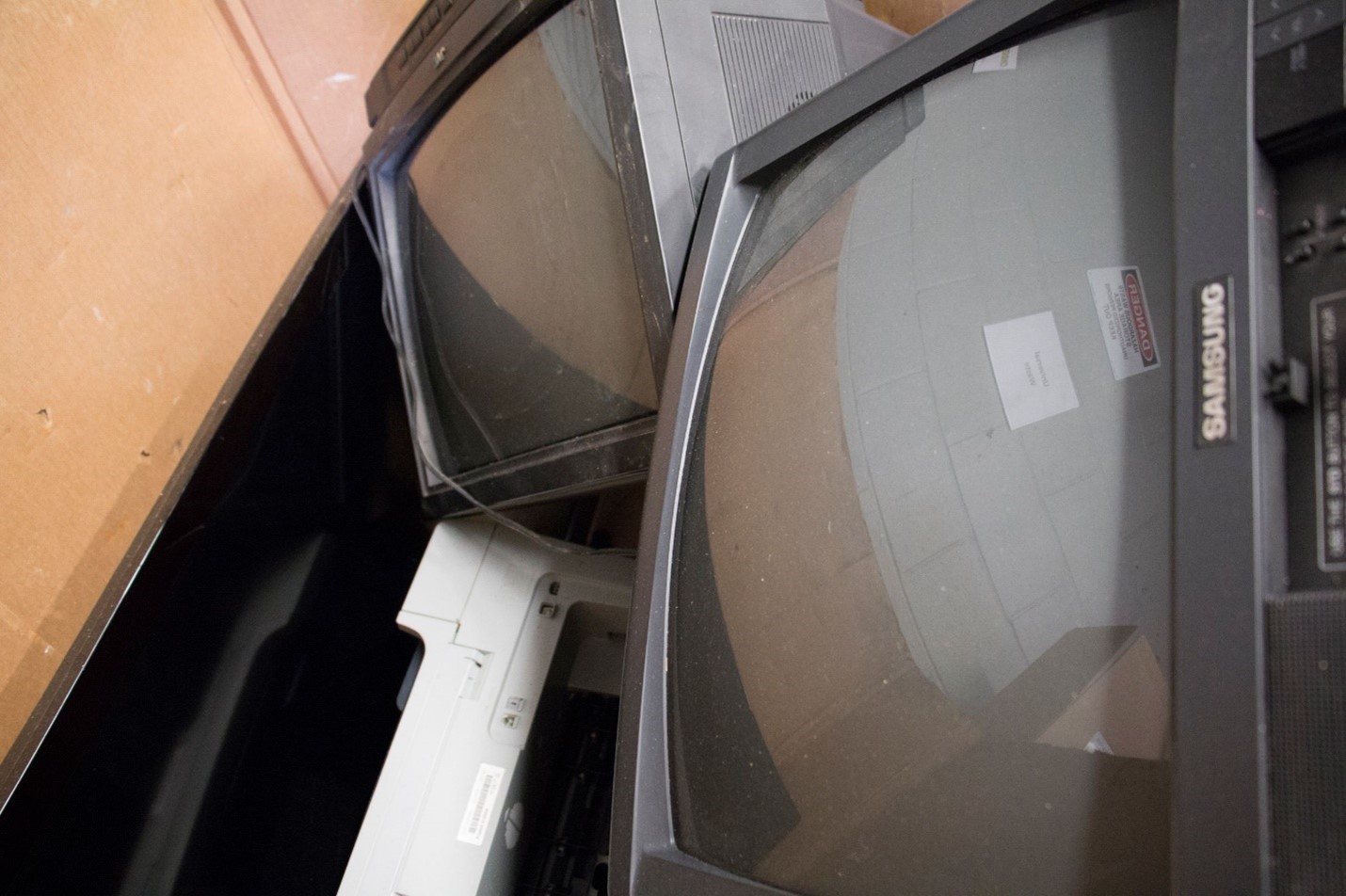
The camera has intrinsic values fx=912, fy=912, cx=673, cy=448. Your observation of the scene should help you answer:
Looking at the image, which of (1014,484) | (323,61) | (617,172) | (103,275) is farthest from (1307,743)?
(323,61)

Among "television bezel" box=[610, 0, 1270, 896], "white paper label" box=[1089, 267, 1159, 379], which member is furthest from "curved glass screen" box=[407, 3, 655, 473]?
"white paper label" box=[1089, 267, 1159, 379]

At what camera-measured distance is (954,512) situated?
2.01 ft

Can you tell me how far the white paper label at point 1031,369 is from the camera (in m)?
0.58

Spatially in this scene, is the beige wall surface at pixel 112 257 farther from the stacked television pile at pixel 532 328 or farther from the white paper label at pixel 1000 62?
the white paper label at pixel 1000 62

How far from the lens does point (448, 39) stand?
1069mm

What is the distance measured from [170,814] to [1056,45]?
117 cm

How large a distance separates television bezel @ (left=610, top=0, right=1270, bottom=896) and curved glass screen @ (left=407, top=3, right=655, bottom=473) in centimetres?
33

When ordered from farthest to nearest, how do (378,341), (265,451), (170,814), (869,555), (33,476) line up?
(378,341) < (33,476) < (265,451) < (170,814) < (869,555)

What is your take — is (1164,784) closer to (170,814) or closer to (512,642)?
(512,642)

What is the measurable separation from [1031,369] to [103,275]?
1.32 metres

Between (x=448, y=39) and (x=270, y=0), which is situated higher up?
(x=270, y=0)

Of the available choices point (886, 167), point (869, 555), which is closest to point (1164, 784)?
point (869, 555)

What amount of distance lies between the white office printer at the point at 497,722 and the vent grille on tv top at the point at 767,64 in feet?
1.84

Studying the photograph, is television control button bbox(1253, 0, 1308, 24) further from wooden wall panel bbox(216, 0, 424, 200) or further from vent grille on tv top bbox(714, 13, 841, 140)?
wooden wall panel bbox(216, 0, 424, 200)
